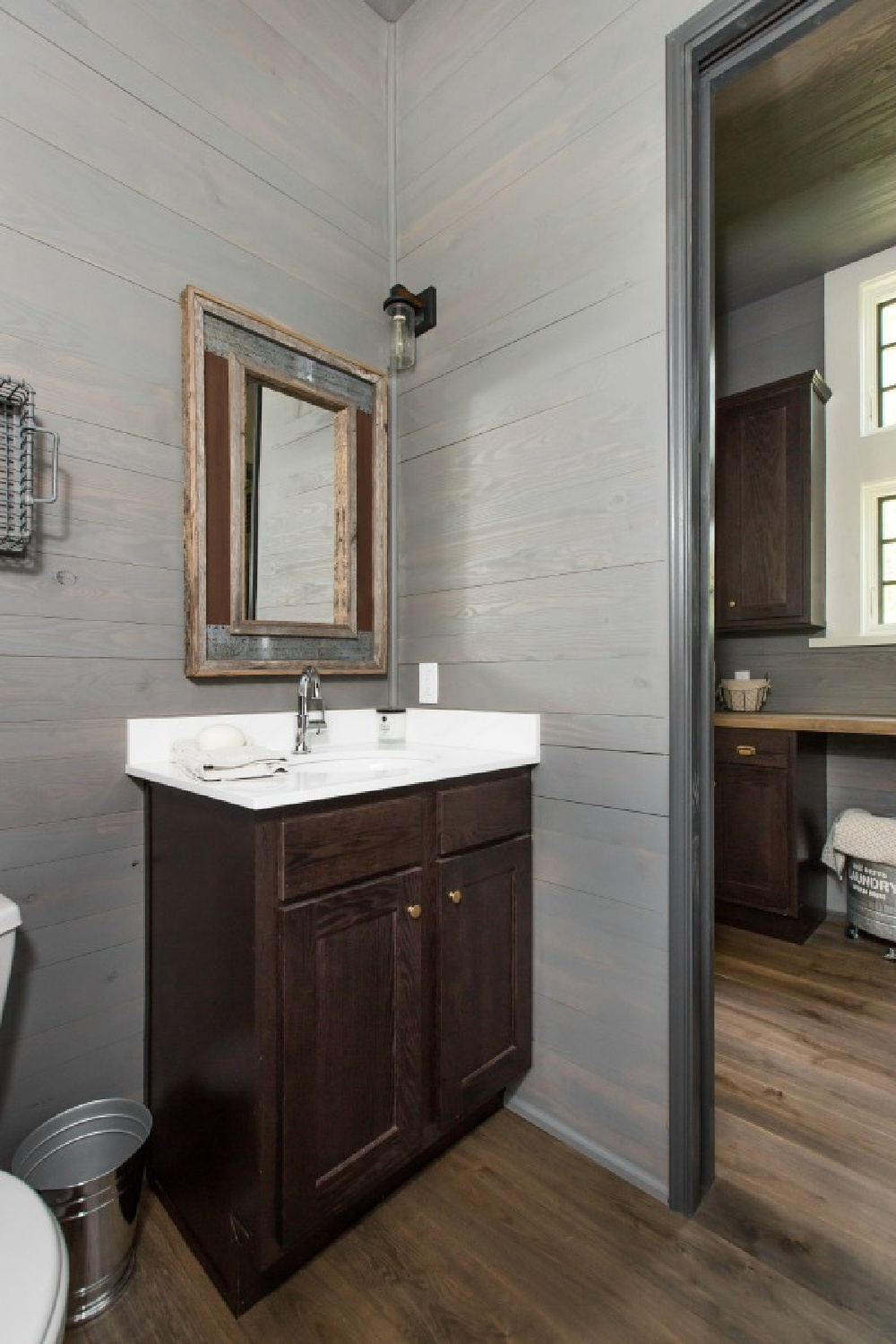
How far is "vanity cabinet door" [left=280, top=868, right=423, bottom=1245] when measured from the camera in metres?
1.08

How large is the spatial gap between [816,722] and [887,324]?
6.47 feet

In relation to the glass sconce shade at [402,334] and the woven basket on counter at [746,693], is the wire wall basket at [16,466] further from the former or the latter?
the woven basket on counter at [746,693]

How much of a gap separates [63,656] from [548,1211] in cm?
150

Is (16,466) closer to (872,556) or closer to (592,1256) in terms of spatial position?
(592,1256)

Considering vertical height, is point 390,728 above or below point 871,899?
above

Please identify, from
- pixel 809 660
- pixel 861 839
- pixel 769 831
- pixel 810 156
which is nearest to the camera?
pixel 810 156

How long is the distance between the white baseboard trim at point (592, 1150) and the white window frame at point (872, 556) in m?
2.45

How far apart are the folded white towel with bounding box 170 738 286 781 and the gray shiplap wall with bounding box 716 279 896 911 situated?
104 inches

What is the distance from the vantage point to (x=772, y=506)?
2.88 metres

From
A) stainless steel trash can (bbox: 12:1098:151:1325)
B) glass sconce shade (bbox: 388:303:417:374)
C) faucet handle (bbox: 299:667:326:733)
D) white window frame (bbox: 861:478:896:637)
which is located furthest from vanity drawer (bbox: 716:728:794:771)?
stainless steel trash can (bbox: 12:1098:151:1325)

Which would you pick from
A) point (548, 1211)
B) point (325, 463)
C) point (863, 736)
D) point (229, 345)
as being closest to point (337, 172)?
point (229, 345)

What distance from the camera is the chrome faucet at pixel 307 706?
1622mm

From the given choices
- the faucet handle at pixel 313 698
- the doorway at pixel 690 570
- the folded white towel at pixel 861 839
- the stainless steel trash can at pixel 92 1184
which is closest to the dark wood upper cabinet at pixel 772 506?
the folded white towel at pixel 861 839

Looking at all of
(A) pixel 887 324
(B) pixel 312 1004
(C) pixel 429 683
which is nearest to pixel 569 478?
(C) pixel 429 683
